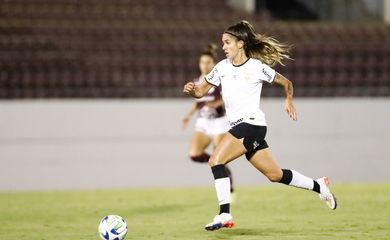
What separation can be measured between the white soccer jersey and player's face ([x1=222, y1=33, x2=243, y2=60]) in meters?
0.14

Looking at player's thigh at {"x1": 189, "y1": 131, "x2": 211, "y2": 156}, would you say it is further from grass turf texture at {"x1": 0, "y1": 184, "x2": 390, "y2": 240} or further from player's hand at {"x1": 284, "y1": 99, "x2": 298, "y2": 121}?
player's hand at {"x1": 284, "y1": 99, "x2": 298, "y2": 121}

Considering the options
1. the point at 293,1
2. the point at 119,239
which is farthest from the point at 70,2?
the point at 119,239

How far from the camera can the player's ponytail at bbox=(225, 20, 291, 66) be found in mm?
6977

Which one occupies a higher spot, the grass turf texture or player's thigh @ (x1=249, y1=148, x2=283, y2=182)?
player's thigh @ (x1=249, y1=148, x2=283, y2=182)

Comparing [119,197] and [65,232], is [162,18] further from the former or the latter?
[65,232]

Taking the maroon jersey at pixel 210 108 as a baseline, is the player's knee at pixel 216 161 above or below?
below

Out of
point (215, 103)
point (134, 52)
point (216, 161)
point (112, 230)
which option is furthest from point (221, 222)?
point (134, 52)

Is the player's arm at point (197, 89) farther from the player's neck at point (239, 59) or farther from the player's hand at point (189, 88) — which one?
the player's neck at point (239, 59)

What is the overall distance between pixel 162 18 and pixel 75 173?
15.8 feet

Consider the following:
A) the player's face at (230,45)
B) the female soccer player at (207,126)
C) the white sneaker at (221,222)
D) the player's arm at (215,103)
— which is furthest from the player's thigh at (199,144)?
the white sneaker at (221,222)

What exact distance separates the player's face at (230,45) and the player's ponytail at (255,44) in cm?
4

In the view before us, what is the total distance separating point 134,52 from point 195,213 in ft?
21.0

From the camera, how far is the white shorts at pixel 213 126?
10.0 m

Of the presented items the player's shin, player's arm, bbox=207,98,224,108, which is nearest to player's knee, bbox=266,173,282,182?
the player's shin
